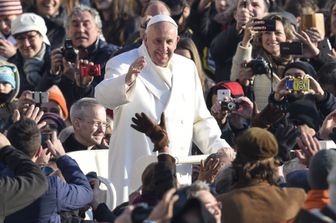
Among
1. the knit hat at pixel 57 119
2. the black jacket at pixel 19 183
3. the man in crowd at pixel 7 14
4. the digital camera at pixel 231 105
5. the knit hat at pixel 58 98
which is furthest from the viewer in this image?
the man in crowd at pixel 7 14

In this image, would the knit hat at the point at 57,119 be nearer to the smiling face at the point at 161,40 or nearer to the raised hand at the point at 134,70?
the smiling face at the point at 161,40

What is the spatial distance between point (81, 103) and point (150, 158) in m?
1.78

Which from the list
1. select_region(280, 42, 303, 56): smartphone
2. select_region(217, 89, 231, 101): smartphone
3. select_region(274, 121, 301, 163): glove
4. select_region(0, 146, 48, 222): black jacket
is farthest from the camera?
select_region(280, 42, 303, 56): smartphone

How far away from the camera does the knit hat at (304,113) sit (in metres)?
13.3

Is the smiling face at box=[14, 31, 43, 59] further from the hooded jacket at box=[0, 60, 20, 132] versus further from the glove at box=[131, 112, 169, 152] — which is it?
the glove at box=[131, 112, 169, 152]

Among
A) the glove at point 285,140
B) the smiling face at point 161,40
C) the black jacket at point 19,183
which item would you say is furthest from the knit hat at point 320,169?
the smiling face at point 161,40

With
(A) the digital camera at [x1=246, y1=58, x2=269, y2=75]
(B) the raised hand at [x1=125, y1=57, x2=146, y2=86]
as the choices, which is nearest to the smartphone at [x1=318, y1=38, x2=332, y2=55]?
(A) the digital camera at [x1=246, y1=58, x2=269, y2=75]

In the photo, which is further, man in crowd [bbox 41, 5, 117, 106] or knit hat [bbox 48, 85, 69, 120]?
man in crowd [bbox 41, 5, 117, 106]

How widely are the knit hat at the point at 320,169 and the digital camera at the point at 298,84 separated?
12.0 ft

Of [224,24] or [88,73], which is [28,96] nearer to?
[88,73]

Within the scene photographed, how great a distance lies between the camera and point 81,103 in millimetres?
14102

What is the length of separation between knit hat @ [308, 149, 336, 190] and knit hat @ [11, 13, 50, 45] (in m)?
6.80

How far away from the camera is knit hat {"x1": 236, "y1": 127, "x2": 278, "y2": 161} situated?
10.1 m

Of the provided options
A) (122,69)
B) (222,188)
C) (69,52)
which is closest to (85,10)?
(69,52)
